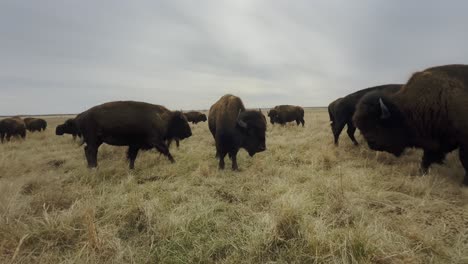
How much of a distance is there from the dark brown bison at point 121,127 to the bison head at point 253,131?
2.73 metres

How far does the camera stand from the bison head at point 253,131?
8.20m

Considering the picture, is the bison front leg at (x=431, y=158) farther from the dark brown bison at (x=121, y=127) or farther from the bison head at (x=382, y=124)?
the dark brown bison at (x=121, y=127)

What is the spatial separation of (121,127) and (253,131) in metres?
4.02

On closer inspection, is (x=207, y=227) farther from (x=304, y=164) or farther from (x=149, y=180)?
(x=304, y=164)

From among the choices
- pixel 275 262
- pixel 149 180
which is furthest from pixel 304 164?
pixel 275 262

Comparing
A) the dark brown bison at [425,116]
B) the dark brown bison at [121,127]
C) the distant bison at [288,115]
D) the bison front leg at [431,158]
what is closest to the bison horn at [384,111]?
the dark brown bison at [425,116]

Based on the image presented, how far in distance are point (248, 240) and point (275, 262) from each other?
0.46m

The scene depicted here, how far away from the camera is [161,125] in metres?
9.50

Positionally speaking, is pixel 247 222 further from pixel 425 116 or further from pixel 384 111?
pixel 425 116

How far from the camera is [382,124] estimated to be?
21.3ft

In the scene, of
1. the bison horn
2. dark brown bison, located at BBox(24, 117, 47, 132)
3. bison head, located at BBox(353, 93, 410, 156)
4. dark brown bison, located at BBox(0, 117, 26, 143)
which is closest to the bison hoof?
bison head, located at BBox(353, 93, 410, 156)

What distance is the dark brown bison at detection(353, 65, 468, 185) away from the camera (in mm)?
5602

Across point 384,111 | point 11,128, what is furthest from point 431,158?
point 11,128

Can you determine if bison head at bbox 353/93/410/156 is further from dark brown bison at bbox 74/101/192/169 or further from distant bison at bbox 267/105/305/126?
distant bison at bbox 267/105/305/126
